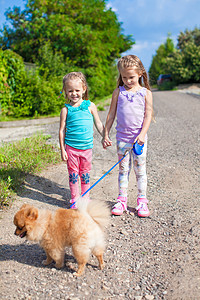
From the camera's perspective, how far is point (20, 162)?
4965 mm

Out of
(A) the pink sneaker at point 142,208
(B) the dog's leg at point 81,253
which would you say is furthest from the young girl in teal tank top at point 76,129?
(B) the dog's leg at point 81,253

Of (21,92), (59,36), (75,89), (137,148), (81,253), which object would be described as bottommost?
(81,253)

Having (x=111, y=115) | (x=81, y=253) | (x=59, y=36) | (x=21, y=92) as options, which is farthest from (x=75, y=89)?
(x=59, y=36)

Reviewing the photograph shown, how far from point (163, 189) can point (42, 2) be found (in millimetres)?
12708

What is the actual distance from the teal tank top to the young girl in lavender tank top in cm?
26

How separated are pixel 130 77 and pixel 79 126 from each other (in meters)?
0.89

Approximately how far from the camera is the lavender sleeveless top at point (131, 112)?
345 centimetres

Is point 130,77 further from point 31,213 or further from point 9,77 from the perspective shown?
point 9,77

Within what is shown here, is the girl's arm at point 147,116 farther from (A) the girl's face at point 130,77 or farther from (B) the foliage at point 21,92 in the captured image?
(B) the foliage at point 21,92

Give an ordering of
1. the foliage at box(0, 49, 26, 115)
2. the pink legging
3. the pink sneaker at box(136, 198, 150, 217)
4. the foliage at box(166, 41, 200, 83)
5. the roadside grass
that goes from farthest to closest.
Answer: the foliage at box(166, 41, 200, 83) < the foliage at box(0, 49, 26, 115) < the roadside grass < the pink legging < the pink sneaker at box(136, 198, 150, 217)

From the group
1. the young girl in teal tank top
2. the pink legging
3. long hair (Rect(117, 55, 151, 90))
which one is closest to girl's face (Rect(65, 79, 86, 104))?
the young girl in teal tank top

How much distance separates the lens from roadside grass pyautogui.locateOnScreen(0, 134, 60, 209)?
154 inches

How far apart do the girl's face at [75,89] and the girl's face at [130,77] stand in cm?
54

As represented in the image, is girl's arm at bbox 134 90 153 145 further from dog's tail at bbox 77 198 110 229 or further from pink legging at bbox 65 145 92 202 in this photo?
dog's tail at bbox 77 198 110 229
